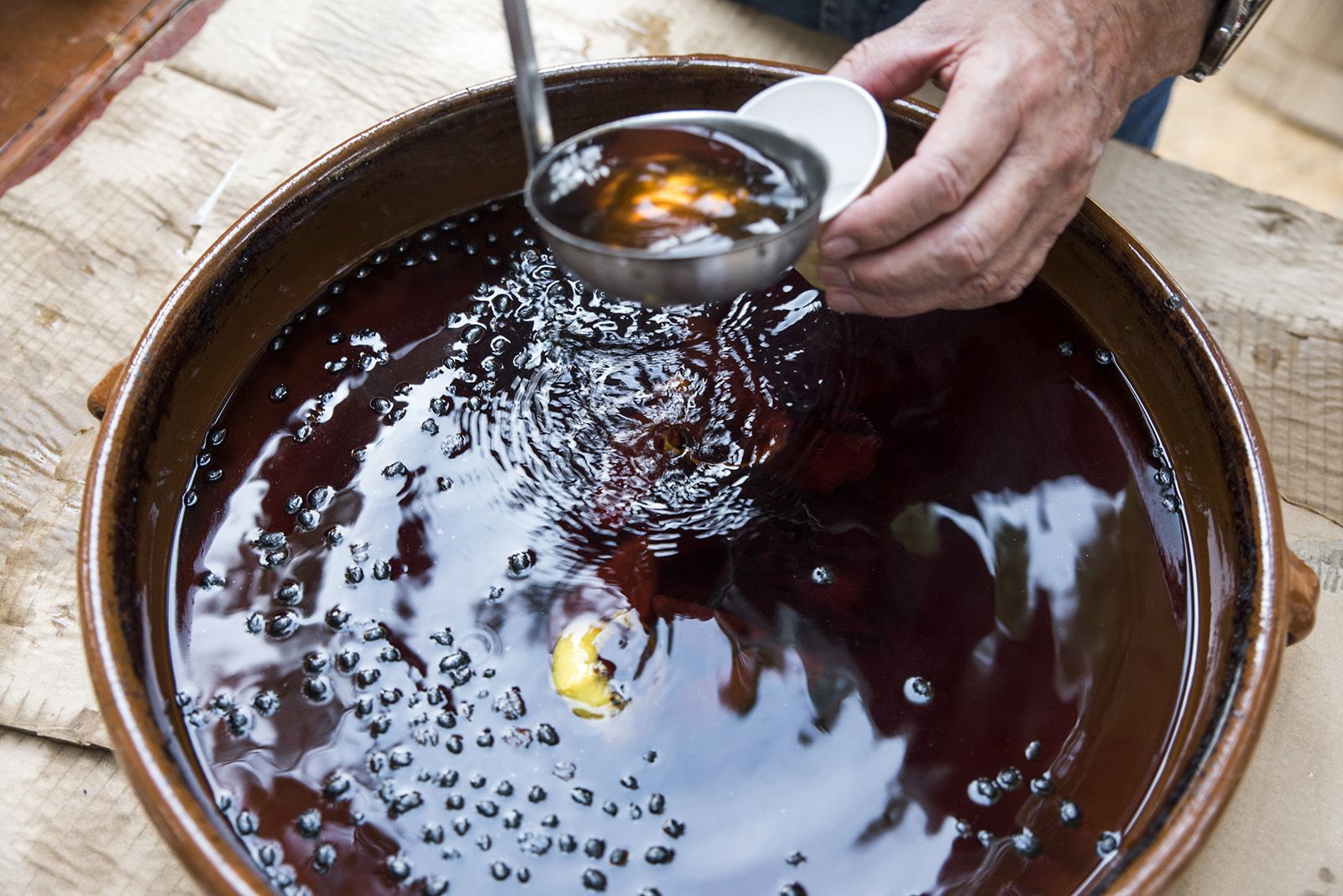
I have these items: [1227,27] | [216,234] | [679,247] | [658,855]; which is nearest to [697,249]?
[679,247]

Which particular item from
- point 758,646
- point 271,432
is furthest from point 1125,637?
point 271,432

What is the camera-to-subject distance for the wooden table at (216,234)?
0.96 metres

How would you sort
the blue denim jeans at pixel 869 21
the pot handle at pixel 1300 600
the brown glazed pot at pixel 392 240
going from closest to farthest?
1. the brown glazed pot at pixel 392 240
2. the pot handle at pixel 1300 600
3. the blue denim jeans at pixel 869 21

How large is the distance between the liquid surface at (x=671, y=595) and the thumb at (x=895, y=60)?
21 centimetres

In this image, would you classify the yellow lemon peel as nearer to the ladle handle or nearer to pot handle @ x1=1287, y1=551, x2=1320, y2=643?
the ladle handle

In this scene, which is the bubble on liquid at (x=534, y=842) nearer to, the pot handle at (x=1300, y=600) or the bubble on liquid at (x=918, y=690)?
the bubble on liquid at (x=918, y=690)

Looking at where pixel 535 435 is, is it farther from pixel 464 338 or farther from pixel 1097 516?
pixel 1097 516

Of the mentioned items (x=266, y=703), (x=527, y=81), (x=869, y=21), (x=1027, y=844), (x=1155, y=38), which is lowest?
(x=1027, y=844)

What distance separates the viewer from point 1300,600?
0.81 m

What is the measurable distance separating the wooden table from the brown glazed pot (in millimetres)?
251

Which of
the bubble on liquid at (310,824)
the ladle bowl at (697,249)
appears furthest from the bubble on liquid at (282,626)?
the ladle bowl at (697,249)

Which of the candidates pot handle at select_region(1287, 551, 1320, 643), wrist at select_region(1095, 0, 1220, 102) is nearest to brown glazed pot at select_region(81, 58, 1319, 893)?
pot handle at select_region(1287, 551, 1320, 643)

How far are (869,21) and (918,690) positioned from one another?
977mm

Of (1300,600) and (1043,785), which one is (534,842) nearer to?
(1043,785)
